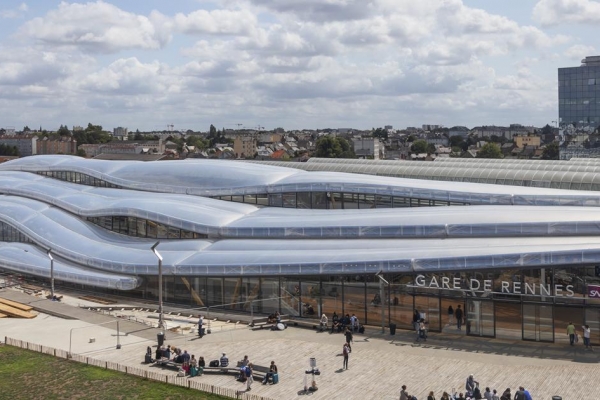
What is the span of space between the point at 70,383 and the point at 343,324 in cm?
1459

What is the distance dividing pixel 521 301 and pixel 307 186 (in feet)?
73.9

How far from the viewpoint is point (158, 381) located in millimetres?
34719

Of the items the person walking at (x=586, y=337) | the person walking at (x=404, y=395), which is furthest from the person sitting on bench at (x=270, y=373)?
the person walking at (x=586, y=337)

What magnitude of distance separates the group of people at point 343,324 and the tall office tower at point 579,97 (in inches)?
4762

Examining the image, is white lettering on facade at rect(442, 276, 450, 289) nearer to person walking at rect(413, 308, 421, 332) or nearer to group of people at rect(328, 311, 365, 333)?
person walking at rect(413, 308, 421, 332)

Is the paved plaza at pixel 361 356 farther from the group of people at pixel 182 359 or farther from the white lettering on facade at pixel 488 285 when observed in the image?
the white lettering on facade at pixel 488 285

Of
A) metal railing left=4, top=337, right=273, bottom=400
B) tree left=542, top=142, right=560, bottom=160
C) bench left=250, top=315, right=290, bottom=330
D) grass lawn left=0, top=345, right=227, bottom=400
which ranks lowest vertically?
grass lawn left=0, top=345, right=227, bottom=400

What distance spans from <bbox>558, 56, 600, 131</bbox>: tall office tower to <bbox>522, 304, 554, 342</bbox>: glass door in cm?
11989

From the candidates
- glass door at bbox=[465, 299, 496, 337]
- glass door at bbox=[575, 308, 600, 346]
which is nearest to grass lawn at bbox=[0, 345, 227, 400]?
glass door at bbox=[465, 299, 496, 337]

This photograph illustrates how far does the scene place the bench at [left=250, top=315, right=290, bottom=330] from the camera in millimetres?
43275

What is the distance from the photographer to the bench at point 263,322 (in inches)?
1704

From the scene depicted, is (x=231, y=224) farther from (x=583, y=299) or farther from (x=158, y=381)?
(x=583, y=299)

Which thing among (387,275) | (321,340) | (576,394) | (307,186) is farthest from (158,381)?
(307,186)

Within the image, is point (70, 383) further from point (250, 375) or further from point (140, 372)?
point (250, 375)
